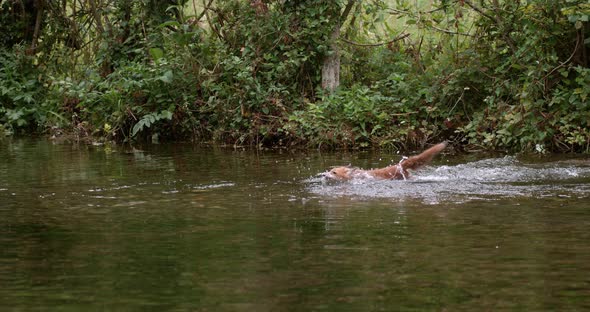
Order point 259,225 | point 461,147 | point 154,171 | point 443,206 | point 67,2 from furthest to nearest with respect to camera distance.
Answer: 1. point 67,2
2. point 461,147
3. point 154,171
4. point 443,206
5. point 259,225

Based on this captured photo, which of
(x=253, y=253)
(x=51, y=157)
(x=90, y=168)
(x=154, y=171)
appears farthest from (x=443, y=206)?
(x=51, y=157)

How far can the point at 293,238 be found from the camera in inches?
323

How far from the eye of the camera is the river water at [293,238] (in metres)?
6.12

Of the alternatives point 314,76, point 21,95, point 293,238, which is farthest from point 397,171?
point 21,95

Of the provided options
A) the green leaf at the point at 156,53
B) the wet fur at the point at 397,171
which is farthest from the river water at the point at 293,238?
the green leaf at the point at 156,53

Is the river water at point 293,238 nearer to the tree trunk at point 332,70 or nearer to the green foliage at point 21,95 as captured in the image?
the tree trunk at point 332,70

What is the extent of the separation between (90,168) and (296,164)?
292cm

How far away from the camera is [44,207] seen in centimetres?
1023

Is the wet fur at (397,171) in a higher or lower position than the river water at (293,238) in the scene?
higher

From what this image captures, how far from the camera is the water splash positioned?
34.8 feet

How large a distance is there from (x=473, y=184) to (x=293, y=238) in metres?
3.81

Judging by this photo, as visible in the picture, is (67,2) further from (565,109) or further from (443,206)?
(443,206)

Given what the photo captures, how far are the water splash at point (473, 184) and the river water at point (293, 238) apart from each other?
0.02m

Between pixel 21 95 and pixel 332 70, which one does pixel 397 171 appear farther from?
pixel 21 95
